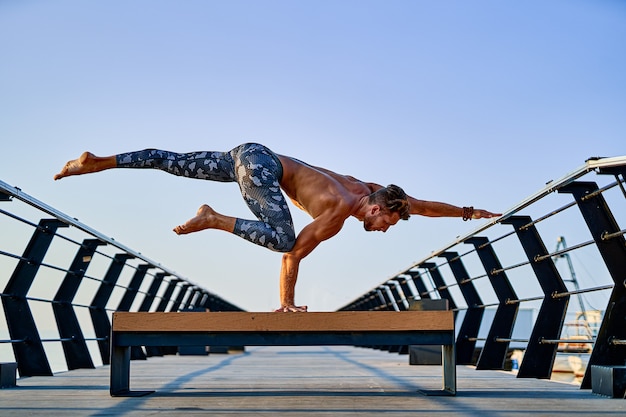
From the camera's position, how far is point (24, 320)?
5.50 m

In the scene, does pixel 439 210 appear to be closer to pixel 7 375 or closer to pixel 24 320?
pixel 7 375

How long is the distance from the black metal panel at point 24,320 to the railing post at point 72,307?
39.9 inches

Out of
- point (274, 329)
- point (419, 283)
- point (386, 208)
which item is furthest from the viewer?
point (419, 283)

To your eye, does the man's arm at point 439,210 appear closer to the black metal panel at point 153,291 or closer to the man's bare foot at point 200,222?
the man's bare foot at point 200,222

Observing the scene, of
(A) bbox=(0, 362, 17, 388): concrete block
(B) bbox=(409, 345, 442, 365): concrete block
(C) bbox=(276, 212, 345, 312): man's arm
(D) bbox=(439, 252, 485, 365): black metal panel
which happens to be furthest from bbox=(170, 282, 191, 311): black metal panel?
(C) bbox=(276, 212, 345, 312): man's arm

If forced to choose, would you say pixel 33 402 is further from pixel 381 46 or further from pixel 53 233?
pixel 381 46

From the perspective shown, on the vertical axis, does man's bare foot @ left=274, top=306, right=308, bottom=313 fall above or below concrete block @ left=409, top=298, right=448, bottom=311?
below

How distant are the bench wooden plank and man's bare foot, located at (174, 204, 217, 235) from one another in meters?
0.55

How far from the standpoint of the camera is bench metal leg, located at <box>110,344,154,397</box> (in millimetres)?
4023

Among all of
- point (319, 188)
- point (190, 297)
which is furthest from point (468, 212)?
point (190, 297)

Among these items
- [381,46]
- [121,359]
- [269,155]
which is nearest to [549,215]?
[269,155]

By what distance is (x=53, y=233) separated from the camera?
5.71m

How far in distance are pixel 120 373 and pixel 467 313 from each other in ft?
13.3

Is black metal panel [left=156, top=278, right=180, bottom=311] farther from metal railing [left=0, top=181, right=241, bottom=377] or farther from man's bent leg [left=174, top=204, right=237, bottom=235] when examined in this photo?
man's bent leg [left=174, top=204, right=237, bottom=235]
